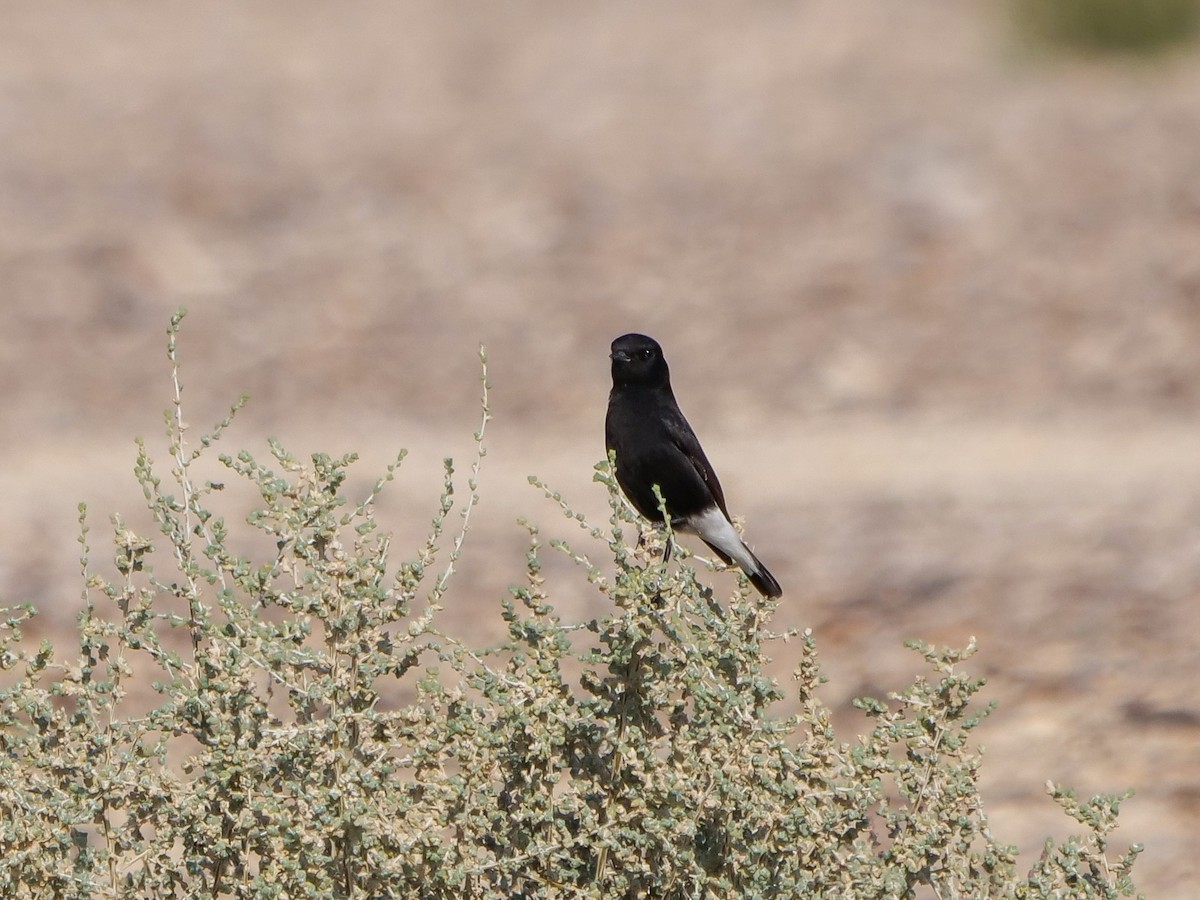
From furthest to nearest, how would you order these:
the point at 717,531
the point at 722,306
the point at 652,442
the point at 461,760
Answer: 1. the point at 722,306
2. the point at 717,531
3. the point at 652,442
4. the point at 461,760

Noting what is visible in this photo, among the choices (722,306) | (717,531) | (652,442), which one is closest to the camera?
(652,442)

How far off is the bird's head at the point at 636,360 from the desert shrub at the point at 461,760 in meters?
1.45

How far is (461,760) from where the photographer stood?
140 inches

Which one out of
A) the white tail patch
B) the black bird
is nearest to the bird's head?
the black bird

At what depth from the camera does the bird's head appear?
5090 mm

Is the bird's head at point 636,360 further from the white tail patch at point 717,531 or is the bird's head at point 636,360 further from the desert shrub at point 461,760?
the desert shrub at point 461,760

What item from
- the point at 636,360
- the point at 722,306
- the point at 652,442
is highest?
the point at 722,306

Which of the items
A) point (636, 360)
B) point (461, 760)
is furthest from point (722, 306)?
point (461, 760)

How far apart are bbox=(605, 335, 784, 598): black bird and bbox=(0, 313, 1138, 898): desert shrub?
1339 millimetres

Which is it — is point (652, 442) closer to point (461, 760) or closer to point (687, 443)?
point (687, 443)

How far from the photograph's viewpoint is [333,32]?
18.9 meters

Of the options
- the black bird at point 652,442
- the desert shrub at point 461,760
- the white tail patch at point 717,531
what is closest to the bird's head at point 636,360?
the black bird at point 652,442

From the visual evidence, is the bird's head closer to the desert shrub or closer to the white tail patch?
the white tail patch

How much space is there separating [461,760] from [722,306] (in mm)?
9758
